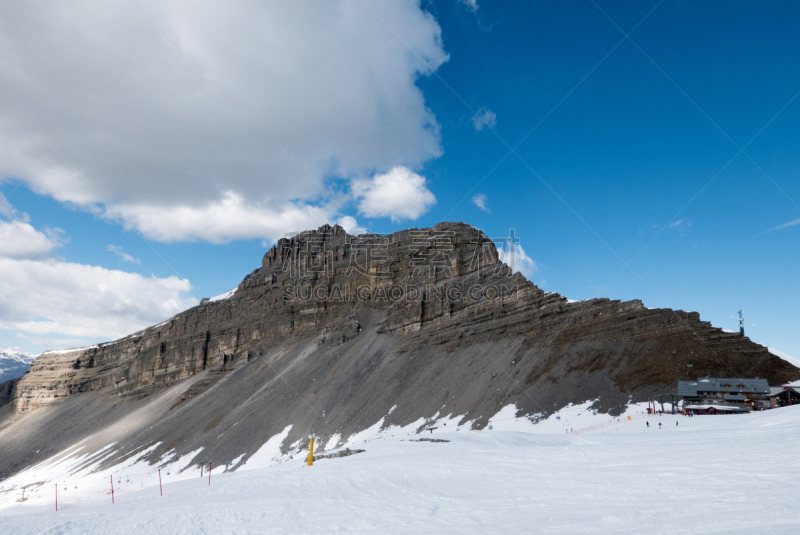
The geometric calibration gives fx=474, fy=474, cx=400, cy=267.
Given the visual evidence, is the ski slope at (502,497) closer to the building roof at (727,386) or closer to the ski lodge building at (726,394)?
the ski lodge building at (726,394)

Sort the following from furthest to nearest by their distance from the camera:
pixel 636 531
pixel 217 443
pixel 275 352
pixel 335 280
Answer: pixel 335 280 < pixel 275 352 < pixel 217 443 < pixel 636 531

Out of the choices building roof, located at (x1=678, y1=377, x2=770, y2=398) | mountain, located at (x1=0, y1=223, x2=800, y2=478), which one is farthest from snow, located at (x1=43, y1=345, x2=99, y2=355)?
building roof, located at (x1=678, y1=377, x2=770, y2=398)

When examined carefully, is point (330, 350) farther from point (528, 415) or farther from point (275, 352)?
point (528, 415)

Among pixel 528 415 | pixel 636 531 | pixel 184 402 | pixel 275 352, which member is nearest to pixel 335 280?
pixel 275 352

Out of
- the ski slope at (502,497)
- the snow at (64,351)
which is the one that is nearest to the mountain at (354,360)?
the snow at (64,351)

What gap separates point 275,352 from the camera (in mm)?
85062

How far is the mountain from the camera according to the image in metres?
42.0

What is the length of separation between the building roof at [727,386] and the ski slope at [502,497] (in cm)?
1980

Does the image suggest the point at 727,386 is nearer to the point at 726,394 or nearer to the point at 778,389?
the point at 726,394

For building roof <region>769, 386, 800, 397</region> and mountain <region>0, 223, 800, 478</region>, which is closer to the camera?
building roof <region>769, 386, 800, 397</region>

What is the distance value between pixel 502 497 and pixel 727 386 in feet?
100

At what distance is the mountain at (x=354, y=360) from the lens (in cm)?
4197

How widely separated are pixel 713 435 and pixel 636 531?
12.4 m

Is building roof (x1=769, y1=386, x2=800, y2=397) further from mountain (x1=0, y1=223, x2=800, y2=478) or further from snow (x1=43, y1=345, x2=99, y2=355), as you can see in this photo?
snow (x1=43, y1=345, x2=99, y2=355)
